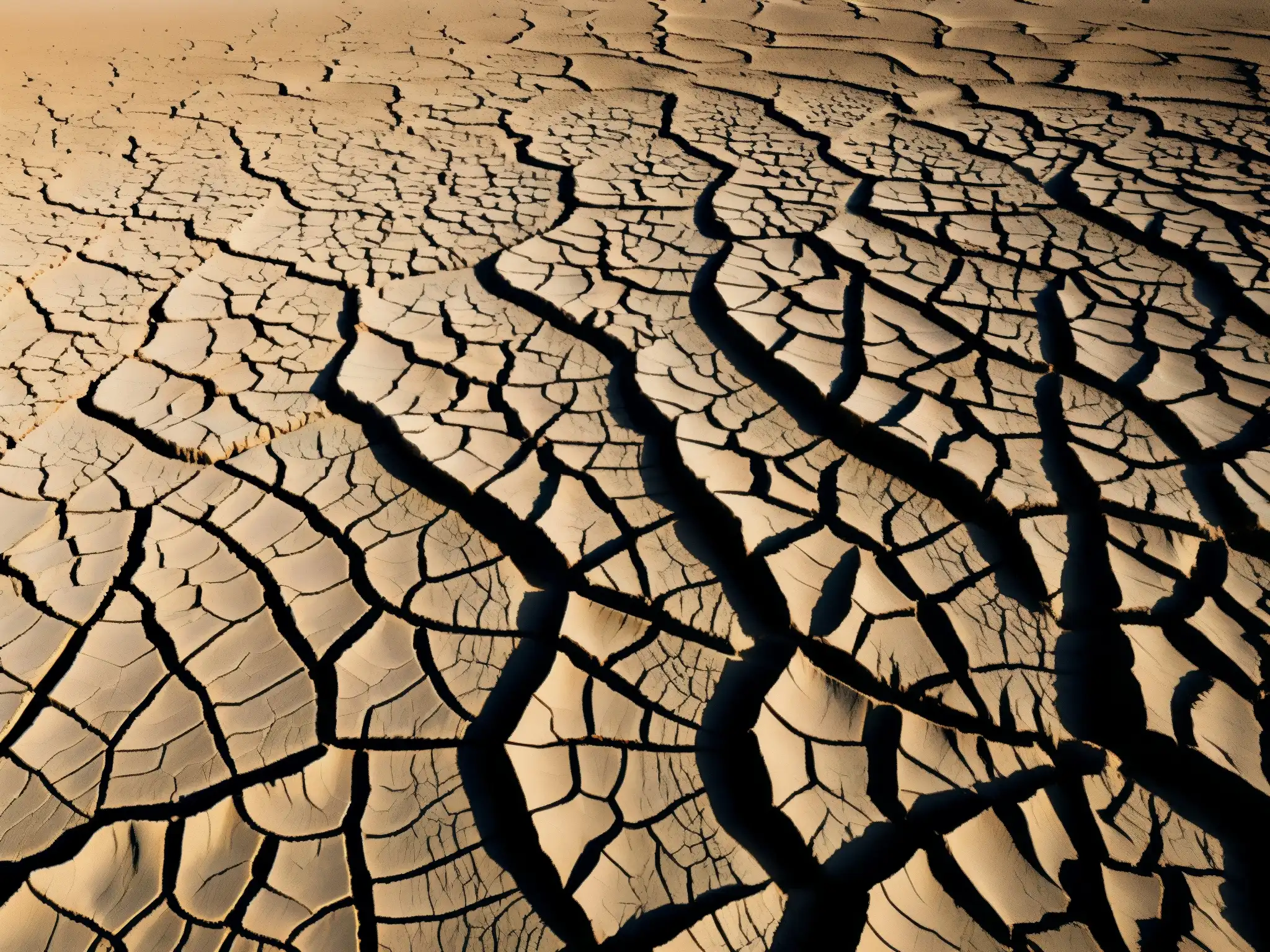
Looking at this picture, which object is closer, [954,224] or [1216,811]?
[1216,811]

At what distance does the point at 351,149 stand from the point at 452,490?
201cm

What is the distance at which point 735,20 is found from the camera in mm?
4645

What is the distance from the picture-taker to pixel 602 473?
5.72 feet

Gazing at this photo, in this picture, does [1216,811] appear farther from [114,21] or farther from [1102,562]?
[114,21]

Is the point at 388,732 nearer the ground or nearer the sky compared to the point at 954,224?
nearer the ground

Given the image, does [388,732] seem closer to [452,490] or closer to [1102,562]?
[452,490]

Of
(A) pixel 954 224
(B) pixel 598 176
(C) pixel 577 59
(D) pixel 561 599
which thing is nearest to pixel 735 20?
(C) pixel 577 59

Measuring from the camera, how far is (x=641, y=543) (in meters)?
1.59

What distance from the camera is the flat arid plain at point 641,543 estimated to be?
113cm

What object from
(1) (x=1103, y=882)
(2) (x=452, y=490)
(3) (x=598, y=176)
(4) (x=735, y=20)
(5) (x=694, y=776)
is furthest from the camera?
(4) (x=735, y=20)

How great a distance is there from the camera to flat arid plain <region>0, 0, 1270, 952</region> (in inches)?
44.5

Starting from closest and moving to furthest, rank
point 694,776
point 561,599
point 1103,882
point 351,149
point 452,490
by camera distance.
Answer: point 1103,882, point 694,776, point 561,599, point 452,490, point 351,149

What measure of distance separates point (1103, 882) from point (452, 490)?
3.96ft

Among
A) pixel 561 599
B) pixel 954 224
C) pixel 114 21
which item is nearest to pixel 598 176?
pixel 954 224
